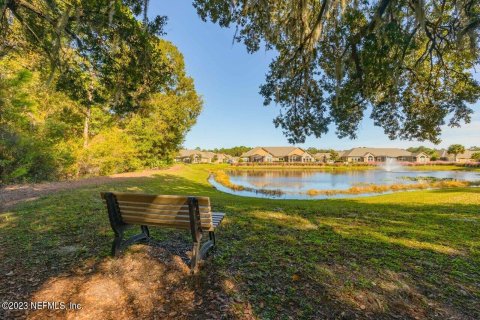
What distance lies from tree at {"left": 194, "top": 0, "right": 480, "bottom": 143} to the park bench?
5.29m

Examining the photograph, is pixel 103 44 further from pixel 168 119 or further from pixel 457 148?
pixel 457 148

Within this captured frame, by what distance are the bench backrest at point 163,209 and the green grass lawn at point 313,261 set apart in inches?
28.2

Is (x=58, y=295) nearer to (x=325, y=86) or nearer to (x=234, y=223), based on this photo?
(x=234, y=223)

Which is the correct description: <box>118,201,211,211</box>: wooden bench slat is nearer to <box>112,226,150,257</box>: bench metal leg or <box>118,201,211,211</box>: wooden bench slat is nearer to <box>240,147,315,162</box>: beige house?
<box>112,226,150,257</box>: bench metal leg

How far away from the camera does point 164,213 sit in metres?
3.24

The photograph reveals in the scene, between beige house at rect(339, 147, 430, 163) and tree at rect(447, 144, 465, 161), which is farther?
beige house at rect(339, 147, 430, 163)

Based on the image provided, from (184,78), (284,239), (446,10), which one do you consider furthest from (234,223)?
(184,78)

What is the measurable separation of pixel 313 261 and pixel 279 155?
77.6 metres

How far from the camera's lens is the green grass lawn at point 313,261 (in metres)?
2.63

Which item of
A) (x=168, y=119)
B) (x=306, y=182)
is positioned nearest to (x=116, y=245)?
(x=168, y=119)

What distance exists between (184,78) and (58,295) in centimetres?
3038

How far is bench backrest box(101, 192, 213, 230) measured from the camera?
314cm

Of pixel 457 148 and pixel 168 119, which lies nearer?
pixel 168 119

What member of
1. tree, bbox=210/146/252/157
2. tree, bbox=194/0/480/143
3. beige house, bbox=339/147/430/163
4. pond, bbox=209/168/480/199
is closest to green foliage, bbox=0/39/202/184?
tree, bbox=194/0/480/143
